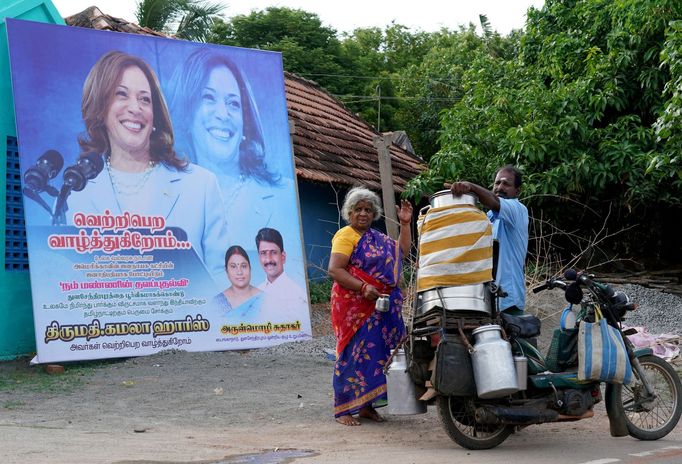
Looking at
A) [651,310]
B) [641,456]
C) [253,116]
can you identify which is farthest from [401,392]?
Result: [651,310]

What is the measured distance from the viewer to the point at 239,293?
1148cm

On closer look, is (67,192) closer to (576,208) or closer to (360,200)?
(360,200)

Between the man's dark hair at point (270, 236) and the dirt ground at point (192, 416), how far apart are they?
59.7 inches

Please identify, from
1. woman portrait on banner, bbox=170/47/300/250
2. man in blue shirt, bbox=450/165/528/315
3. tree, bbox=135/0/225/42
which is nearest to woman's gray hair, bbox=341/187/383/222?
man in blue shirt, bbox=450/165/528/315

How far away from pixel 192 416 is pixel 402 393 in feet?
7.67

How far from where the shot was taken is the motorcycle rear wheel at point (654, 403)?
20.3 feet

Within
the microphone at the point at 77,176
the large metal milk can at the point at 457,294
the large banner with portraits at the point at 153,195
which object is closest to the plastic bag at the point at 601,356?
the large metal milk can at the point at 457,294

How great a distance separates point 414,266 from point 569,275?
4951mm

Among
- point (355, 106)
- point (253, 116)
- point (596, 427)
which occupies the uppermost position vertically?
point (355, 106)

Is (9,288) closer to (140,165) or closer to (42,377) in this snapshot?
(42,377)

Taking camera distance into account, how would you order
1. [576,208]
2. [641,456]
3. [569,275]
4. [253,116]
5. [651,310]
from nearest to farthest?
1. [641,456]
2. [569,275]
3. [253,116]
4. [651,310]
5. [576,208]

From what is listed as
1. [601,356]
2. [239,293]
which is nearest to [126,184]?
[239,293]

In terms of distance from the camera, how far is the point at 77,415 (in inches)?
295

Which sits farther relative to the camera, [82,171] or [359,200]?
[82,171]
